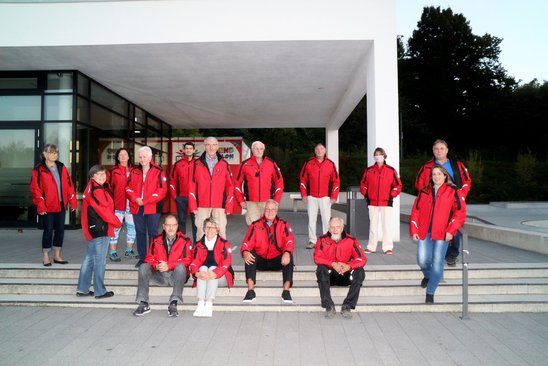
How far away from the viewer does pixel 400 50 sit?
40.5 m

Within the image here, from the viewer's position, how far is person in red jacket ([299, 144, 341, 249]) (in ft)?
22.6

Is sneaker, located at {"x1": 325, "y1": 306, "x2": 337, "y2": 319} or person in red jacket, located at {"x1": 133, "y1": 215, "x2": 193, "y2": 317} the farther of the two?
person in red jacket, located at {"x1": 133, "y1": 215, "x2": 193, "y2": 317}

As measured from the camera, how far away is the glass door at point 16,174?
956cm

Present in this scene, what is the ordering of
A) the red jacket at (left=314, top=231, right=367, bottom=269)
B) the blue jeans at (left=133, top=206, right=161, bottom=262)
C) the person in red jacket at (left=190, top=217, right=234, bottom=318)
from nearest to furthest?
the person in red jacket at (left=190, top=217, right=234, bottom=318) < the red jacket at (left=314, top=231, right=367, bottom=269) < the blue jeans at (left=133, top=206, right=161, bottom=262)

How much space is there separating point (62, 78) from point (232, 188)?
6.31m

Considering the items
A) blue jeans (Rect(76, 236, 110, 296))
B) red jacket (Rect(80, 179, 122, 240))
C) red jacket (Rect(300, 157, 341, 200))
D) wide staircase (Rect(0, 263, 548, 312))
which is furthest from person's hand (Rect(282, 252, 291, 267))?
red jacket (Rect(300, 157, 341, 200))

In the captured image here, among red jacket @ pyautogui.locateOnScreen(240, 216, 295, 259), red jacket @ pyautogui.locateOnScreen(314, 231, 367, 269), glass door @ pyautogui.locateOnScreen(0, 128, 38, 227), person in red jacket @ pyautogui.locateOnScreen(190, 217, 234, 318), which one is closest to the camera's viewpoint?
person in red jacket @ pyautogui.locateOnScreen(190, 217, 234, 318)

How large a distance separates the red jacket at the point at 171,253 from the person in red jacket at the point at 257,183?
1.45 m

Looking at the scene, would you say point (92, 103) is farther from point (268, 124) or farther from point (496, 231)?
point (496, 231)

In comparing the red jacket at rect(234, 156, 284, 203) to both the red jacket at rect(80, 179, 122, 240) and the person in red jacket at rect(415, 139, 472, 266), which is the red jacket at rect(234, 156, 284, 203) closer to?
the red jacket at rect(80, 179, 122, 240)

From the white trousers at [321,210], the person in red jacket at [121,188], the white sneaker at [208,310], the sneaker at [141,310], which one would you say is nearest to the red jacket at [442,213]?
the white trousers at [321,210]

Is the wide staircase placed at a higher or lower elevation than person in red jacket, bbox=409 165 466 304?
lower

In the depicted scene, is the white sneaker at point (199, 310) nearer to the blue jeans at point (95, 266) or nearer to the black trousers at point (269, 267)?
the black trousers at point (269, 267)

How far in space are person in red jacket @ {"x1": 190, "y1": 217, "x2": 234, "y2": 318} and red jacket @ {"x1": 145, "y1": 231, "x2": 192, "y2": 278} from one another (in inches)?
3.9
